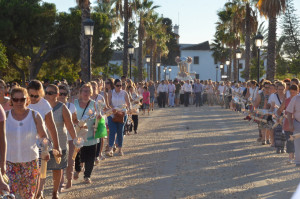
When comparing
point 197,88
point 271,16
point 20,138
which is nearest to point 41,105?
point 20,138

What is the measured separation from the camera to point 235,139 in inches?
604

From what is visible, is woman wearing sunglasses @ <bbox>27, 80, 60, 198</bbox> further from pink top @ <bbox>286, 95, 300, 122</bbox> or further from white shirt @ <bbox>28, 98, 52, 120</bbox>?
pink top @ <bbox>286, 95, 300, 122</bbox>

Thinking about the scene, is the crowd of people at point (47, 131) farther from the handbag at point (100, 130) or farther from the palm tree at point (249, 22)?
the palm tree at point (249, 22)

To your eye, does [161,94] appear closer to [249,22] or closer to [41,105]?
[249,22]

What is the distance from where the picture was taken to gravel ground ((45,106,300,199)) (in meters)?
7.94

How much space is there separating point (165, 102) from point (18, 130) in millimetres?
29924

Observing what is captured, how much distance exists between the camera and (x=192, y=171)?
9.76 m

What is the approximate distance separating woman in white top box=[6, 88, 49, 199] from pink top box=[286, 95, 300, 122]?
17.6 ft

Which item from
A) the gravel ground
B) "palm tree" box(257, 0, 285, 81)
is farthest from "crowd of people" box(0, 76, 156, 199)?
"palm tree" box(257, 0, 285, 81)

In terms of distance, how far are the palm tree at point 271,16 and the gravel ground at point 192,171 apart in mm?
11011

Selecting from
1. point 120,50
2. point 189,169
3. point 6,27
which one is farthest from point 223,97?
point 120,50

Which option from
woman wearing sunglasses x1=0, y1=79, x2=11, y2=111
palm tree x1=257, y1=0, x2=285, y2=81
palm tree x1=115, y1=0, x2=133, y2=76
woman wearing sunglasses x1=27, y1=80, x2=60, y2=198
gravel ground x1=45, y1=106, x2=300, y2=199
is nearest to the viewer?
woman wearing sunglasses x1=27, y1=80, x2=60, y2=198

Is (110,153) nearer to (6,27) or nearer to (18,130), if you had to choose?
(18,130)

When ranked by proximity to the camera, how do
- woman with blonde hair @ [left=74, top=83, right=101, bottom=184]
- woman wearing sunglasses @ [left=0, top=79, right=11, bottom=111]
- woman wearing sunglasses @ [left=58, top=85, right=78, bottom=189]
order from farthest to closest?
woman with blonde hair @ [left=74, top=83, right=101, bottom=184], woman wearing sunglasses @ [left=0, top=79, right=11, bottom=111], woman wearing sunglasses @ [left=58, top=85, right=78, bottom=189]
